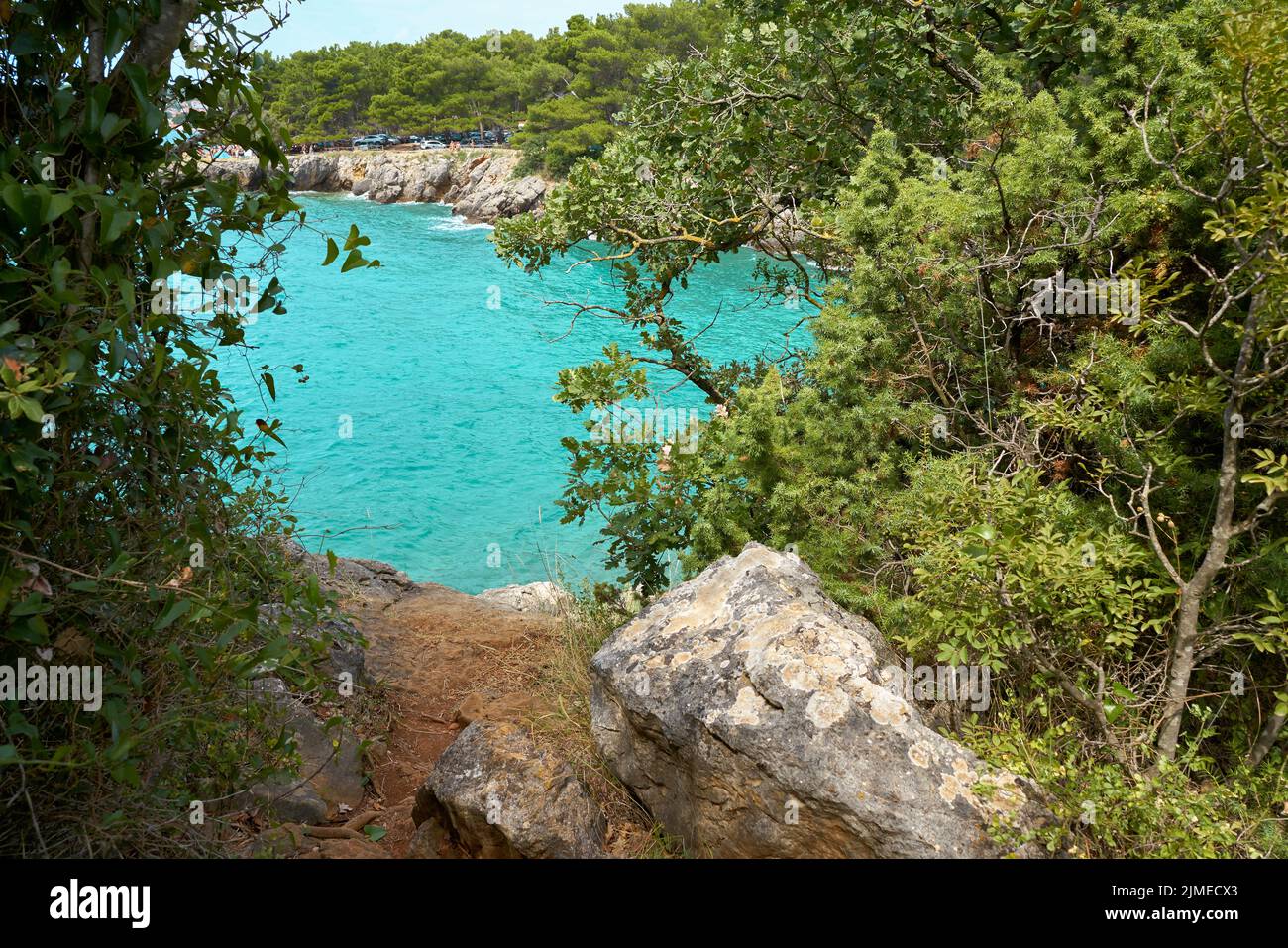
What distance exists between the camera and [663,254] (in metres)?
6.77

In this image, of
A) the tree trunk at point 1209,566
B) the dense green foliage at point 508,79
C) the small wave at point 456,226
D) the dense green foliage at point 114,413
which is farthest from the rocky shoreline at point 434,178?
the dense green foliage at point 114,413

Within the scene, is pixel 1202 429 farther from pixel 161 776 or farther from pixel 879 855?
pixel 161 776

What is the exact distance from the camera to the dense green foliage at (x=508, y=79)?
47.7 m

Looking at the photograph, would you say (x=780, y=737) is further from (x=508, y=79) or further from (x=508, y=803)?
(x=508, y=79)

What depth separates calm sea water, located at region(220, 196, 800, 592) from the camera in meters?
12.9

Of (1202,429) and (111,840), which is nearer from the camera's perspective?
(111,840)

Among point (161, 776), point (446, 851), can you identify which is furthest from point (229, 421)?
point (446, 851)

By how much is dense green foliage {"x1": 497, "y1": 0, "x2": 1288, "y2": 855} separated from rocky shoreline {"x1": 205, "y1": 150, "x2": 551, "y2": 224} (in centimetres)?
3828

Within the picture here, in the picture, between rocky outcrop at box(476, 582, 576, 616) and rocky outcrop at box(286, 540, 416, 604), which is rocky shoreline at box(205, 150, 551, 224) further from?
rocky outcrop at box(286, 540, 416, 604)

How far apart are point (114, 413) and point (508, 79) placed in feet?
212

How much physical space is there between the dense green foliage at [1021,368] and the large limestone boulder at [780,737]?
13.2 inches

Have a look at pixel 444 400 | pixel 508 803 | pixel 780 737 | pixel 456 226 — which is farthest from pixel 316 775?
pixel 456 226

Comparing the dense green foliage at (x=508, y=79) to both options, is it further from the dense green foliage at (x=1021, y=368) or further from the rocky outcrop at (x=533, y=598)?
the dense green foliage at (x=1021, y=368)
